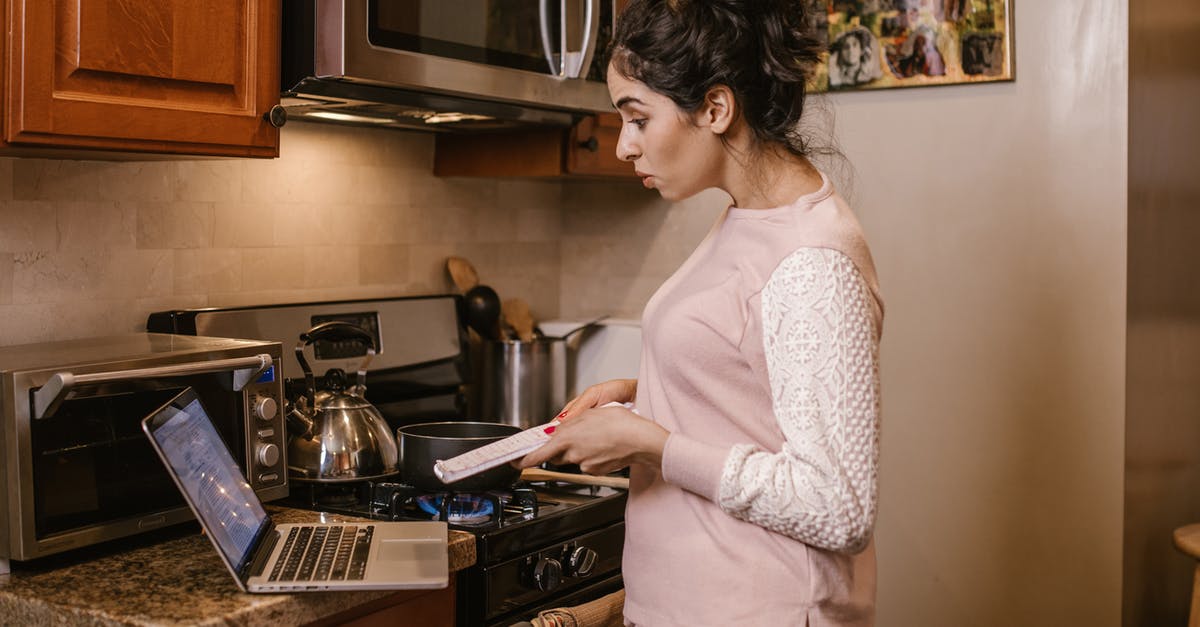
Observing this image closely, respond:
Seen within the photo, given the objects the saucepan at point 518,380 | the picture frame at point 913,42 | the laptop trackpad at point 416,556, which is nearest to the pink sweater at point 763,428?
the laptop trackpad at point 416,556

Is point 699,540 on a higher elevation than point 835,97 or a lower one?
lower

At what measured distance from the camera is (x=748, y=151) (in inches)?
53.7

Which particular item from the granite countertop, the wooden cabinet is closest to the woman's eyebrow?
the granite countertop

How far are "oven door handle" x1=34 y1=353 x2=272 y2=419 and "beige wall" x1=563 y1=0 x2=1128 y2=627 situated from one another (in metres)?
1.42

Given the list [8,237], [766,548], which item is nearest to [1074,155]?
[766,548]

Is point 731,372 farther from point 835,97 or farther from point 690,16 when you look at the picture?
point 835,97

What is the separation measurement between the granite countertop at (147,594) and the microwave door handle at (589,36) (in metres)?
0.96

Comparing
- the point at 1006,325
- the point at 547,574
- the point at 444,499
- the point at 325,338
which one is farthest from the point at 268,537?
the point at 1006,325

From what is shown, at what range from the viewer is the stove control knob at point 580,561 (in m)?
1.86

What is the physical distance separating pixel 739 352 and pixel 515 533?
60 cm

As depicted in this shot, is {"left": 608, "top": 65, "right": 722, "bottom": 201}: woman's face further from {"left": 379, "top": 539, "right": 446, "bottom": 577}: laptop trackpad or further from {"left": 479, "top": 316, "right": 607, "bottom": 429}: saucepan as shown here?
{"left": 479, "top": 316, "right": 607, "bottom": 429}: saucepan

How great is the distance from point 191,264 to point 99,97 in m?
0.57

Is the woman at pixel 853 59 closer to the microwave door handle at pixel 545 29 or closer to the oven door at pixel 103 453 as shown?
the microwave door handle at pixel 545 29

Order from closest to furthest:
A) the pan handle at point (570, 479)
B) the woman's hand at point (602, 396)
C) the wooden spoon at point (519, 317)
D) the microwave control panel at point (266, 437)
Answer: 1. the woman's hand at point (602, 396)
2. the microwave control panel at point (266, 437)
3. the pan handle at point (570, 479)
4. the wooden spoon at point (519, 317)
